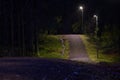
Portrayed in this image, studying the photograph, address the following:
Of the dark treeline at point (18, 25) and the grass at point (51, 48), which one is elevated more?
the dark treeline at point (18, 25)

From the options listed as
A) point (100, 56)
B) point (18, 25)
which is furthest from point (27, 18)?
point (100, 56)

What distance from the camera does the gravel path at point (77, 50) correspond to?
185ft

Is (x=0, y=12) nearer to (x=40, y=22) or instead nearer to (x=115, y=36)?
(x=40, y=22)

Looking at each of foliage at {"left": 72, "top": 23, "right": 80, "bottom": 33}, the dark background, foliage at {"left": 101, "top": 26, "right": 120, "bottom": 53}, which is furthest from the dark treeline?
foliage at {"left": 72, "top": 23, "right": 80, "bottom": 33}

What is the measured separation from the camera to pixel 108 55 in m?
60.7

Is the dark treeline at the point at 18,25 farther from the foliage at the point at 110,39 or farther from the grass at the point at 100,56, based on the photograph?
the foliage at the point at 110,39

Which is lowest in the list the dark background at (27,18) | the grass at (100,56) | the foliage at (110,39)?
the grass at (100,56)

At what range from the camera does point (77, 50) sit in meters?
64.5

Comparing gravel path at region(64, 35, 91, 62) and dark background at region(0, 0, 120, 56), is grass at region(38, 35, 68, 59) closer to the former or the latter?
gravel path at region(64, 35, 91, 62)

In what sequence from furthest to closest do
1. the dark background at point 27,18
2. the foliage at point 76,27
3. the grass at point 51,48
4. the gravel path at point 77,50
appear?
the foliage at point 76,27 < the grass at point 51,48 < the gravel path at point 77,50 < the dark background at point 27,18

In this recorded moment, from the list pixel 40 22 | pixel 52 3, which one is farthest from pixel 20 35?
pixel 52 3

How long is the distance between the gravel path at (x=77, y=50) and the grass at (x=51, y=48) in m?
1.06

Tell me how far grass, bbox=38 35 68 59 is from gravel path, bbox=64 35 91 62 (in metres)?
1.06

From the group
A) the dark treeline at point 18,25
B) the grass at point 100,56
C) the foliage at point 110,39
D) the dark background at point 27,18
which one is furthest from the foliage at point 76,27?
the dark treeline at point 18,25
